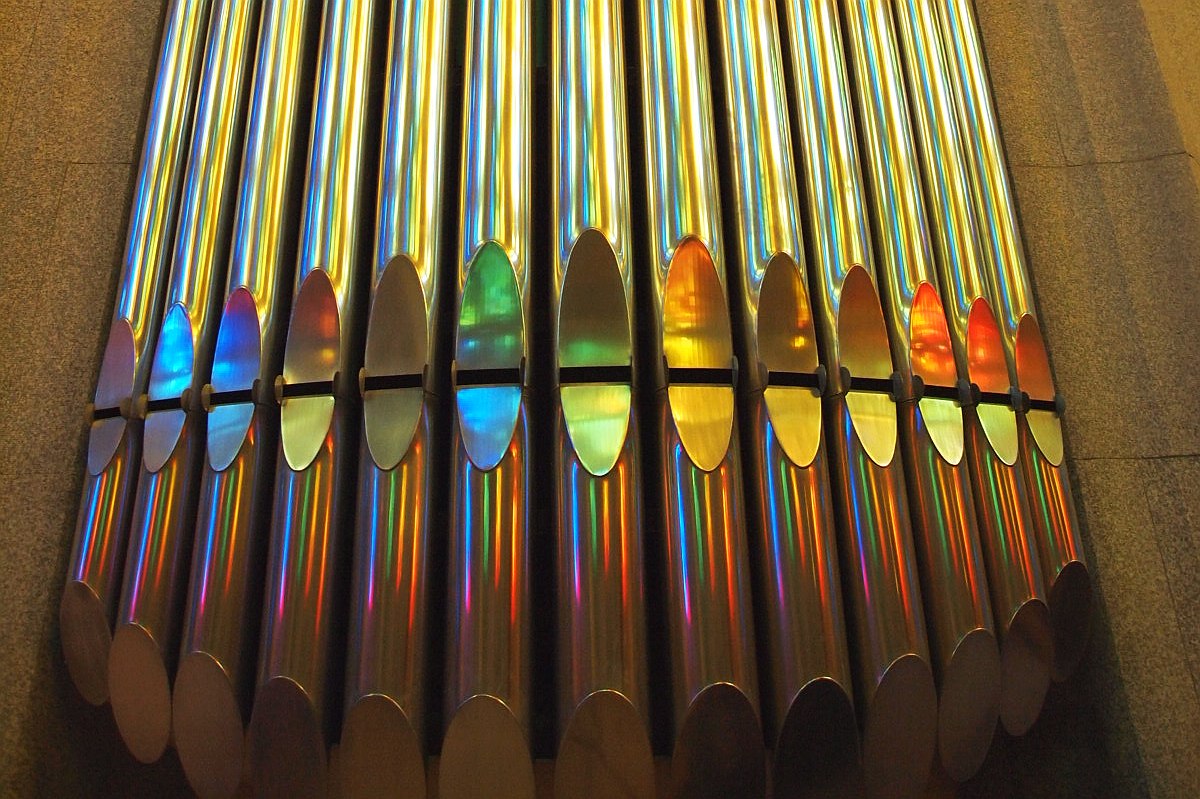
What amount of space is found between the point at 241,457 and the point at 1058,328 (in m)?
2.37

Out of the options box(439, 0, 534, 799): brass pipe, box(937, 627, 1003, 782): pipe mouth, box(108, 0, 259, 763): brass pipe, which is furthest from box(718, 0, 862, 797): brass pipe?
box(108, 0, 259, 763): brass pipe

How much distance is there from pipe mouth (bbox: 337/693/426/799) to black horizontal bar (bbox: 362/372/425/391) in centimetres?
68

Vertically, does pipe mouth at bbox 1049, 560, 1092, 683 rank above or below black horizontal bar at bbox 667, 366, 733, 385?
below

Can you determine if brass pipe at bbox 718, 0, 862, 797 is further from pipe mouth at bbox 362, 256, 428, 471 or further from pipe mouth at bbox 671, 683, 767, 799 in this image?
pipe mouth at bbox 362, 256, 428, 471

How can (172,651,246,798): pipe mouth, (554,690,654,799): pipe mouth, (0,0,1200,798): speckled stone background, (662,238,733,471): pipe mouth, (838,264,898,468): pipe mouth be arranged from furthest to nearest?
(0,0,1200,798): speckled stone background → (838,264,898,468): pipe mouth → (662,238,733,471): pipe mouth → (172,651,246,798): pipe mouth → (554,690,654,799): pipe mouth

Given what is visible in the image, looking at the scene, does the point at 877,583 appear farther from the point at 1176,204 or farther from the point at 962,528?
the point at 1176,204

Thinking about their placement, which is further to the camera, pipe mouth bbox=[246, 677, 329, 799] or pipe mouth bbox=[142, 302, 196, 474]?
pipe mouth bbox=[142, 302, 196, 474]

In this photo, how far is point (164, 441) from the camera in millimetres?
2207

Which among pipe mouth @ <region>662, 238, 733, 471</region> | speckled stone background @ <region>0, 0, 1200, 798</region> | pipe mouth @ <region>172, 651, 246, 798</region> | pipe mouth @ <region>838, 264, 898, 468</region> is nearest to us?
pipe mouth @ <region>172, 651, 246, 798</region>

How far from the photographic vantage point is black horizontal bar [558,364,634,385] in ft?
6.95

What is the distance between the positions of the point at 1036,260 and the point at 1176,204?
1.62 feet

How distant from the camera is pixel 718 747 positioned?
74.3 inches

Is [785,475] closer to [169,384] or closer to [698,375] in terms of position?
[698,375]

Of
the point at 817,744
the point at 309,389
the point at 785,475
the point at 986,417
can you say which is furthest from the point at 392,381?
the point at 986,417
